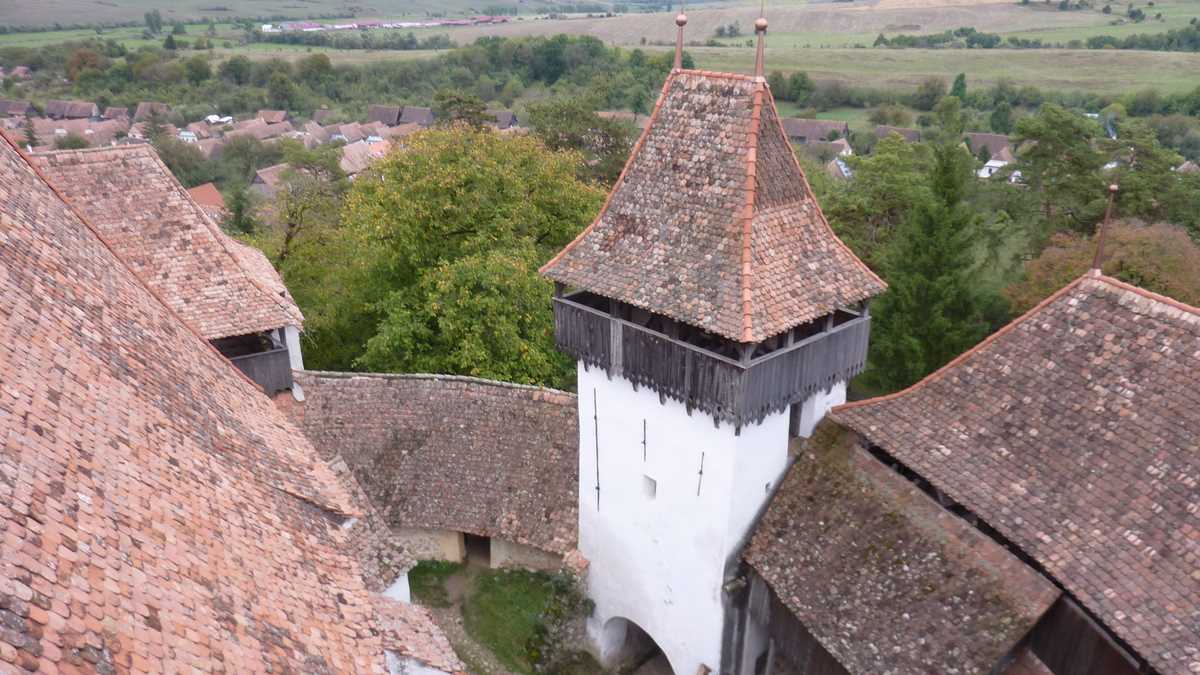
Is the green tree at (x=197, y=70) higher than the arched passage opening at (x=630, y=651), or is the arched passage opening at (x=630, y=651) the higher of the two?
the green tree at (x=197, y=70)

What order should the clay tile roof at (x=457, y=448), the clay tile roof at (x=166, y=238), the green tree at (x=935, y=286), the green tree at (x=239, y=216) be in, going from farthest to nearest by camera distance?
the green tree at (x=239, y=216)
the green tree at (x=935, y=286)
the clay tile roof at (x=457, y=448)
the clay tile roof at (x=166, y=238)

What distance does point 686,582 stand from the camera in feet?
48.8

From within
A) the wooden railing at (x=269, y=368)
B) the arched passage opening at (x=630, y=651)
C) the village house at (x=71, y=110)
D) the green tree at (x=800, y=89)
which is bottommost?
the arched passage opening at (x=630, y=651)

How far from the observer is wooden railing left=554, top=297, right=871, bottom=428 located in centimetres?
1249

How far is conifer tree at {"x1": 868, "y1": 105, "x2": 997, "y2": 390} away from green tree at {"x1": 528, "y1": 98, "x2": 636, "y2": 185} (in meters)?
18.2

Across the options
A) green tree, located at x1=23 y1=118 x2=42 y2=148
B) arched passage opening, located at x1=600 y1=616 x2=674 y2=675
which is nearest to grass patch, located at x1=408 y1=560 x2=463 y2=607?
arched passage opening, located at x1=600 y1=616 x2=674 y2=675

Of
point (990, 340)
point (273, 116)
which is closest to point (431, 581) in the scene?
point (990, 340)

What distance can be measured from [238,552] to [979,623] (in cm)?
962

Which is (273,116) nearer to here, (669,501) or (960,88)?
(960,88)

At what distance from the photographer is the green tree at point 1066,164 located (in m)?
32.7

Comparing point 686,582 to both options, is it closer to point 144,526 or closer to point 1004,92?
point 144,526

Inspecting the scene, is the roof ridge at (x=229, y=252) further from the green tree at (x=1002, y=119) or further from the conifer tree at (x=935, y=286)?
the green tree at (x=1002, y=119)

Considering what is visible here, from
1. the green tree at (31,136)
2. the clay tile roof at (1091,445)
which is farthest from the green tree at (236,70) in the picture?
the clay tile roof at (1091,445)

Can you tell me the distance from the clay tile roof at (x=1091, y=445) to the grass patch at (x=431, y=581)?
11.0 m
